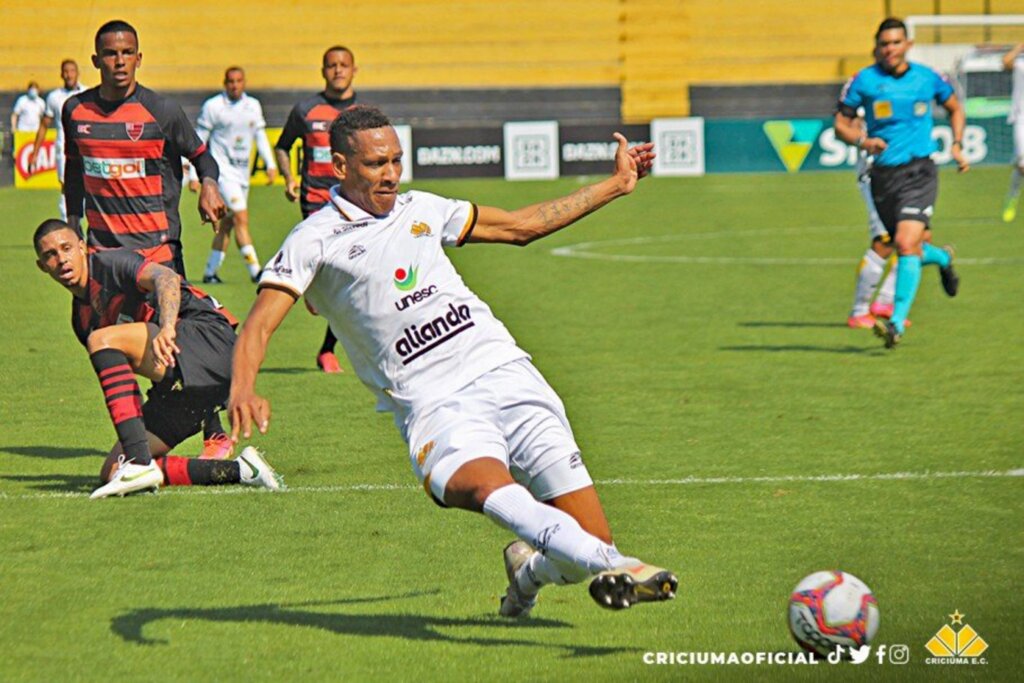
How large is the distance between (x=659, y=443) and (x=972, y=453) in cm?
168

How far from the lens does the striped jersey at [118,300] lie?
856 cm

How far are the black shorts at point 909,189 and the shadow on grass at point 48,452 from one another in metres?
6.77

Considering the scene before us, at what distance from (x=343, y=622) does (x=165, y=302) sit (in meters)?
2.54

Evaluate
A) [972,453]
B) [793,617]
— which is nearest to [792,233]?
[972,453]

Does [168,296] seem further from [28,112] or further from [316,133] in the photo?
[28,112]

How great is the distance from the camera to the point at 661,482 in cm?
876

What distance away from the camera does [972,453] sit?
9391mm

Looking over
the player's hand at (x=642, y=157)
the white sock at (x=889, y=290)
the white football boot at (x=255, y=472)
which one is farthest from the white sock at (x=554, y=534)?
the white sock at (x=889, y=290)

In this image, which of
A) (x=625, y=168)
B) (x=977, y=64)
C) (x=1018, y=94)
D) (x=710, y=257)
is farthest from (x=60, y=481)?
(x=977, y=64)

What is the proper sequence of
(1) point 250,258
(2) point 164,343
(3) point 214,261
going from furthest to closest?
(1) point 250,258 < (3) point 214,261 < (2) point 164,343

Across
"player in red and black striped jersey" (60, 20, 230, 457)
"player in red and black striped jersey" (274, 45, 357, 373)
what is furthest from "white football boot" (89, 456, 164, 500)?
"player in red and black striped jersey" (274, 45, 357, 373)

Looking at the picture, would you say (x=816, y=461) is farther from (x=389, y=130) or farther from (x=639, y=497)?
(x=389, y=130)

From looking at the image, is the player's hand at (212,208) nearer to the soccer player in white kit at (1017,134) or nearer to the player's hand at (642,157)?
the player's hand at (642,157)

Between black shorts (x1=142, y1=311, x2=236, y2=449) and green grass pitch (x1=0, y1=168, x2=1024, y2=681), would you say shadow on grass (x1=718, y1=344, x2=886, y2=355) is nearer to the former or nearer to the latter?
green grass pitch (x1=0, y1=168, x2=1024, y2=681)
